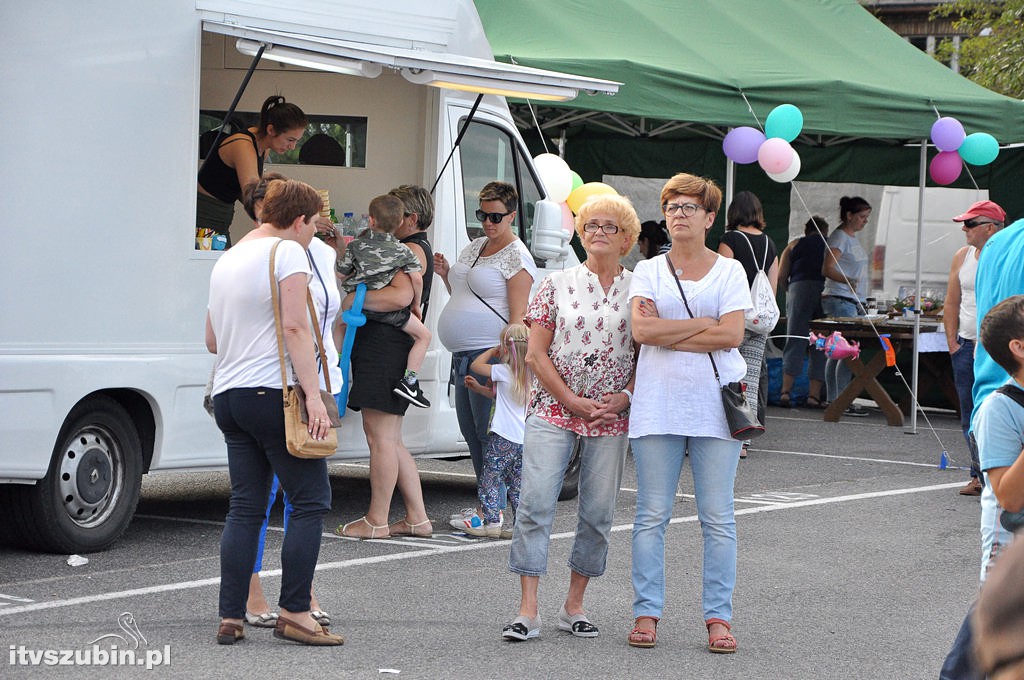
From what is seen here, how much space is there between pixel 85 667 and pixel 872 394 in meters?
10.5

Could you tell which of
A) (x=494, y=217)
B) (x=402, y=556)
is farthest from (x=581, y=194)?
(x=402, y=556)

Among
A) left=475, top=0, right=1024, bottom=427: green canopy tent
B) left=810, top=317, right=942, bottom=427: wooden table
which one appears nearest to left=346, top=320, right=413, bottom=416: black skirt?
left=475, top=0, right=1024, bottom=427: green canopy tent

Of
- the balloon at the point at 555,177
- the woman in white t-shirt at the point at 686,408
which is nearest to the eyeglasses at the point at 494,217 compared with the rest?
the woman in white t-shirt at the point at 686,408

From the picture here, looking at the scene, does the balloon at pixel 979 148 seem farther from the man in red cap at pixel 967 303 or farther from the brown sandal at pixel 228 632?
the brown sandal at pixel 228 632

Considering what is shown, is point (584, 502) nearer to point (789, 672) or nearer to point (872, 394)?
point (789, 672)

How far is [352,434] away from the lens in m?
7.80

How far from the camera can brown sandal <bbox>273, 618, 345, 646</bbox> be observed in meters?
5.25

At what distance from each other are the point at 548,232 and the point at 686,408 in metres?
3.12

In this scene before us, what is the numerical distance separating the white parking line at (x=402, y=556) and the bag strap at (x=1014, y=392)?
11.7ft

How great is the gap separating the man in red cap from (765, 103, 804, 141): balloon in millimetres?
2135

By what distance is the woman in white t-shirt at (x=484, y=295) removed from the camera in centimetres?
734

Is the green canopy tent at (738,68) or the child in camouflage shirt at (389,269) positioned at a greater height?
the green canopy tent at (738,68)

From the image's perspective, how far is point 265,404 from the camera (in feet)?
16.8

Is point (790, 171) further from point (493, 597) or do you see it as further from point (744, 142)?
point (493, 597)
